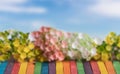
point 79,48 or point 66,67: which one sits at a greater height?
point 79,48

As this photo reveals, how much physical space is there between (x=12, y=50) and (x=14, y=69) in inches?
16.2

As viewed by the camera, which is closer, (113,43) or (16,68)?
(16,68)

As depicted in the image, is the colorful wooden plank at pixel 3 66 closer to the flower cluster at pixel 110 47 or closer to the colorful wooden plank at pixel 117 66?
the flower cluster at pixel 110 47

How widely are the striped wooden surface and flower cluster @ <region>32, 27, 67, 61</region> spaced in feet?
0.31

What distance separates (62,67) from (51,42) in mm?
339

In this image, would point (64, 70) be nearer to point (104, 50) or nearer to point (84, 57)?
point (84, 57)

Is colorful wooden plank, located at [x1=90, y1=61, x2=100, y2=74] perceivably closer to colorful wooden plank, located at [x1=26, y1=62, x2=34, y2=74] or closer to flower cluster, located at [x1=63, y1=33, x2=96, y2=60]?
flower cluster, located at [x1=63, y1=33, x2=96, y2=60]

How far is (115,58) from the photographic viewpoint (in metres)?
4.04

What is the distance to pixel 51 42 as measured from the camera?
12.9 ft

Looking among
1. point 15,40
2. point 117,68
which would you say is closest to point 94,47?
point 117,68

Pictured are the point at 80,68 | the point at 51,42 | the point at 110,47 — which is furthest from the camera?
the point at 110,47

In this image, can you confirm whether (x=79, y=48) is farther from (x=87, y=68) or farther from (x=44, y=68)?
(x=44, y=68)

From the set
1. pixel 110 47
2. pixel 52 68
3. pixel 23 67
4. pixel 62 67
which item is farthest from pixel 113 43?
pixel 23 67

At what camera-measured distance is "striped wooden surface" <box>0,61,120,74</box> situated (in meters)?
3.66
